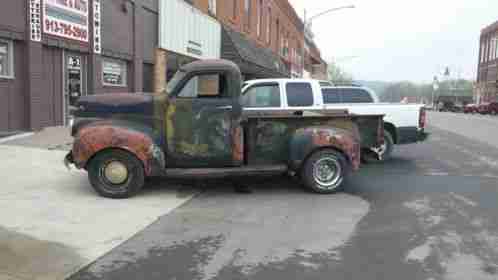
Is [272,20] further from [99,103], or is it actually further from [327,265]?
[327,265]

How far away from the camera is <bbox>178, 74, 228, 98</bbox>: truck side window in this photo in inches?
294

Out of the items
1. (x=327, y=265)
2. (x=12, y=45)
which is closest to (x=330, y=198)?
(x=327, y=265)

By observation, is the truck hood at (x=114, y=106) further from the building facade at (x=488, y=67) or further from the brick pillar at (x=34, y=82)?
the building facade at (x=488, y=67)

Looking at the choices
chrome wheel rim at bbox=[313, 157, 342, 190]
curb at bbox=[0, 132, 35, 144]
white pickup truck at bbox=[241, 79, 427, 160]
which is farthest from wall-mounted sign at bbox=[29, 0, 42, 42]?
chrome wheel rim at bbox=[313, 157, 342, 190]

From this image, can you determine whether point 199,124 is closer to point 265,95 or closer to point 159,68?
point 265,95

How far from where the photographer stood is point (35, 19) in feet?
39.1

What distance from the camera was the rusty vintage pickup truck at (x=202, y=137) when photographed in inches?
282

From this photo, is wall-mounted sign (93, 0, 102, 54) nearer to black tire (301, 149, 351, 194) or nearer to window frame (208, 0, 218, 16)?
black tire (301, 149, 351, 194)

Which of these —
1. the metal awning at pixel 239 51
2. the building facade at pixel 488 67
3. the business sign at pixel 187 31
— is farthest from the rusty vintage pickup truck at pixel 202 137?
the building facade at pixel 488 67

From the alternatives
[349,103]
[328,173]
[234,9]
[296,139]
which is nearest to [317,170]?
[328,173]

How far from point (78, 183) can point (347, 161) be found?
4.78 metres

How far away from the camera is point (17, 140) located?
37.8 feet

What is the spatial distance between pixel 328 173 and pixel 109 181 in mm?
3635

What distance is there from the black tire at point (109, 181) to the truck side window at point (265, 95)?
3436mm
